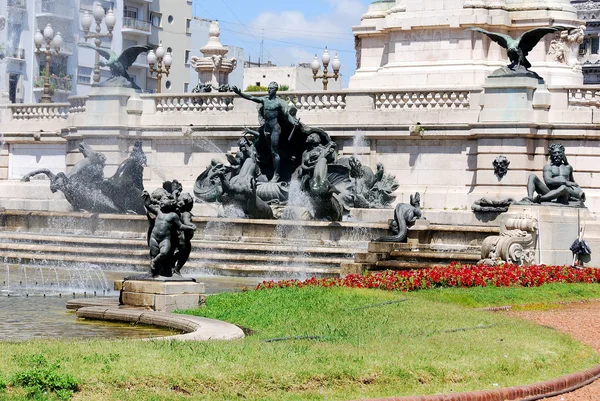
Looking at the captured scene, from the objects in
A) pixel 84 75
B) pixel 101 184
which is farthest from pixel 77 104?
pixel 84 75

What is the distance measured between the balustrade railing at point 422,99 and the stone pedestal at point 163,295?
17.5 m

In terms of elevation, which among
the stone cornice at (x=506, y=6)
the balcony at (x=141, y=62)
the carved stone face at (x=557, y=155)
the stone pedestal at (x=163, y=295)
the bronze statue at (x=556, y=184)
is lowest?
the stone pedestal at (x=163, y=295)

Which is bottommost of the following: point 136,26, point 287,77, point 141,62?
point 141,62

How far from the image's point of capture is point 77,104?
43.7 metres

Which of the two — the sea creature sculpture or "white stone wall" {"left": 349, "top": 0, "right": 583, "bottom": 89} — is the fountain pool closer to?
the sea creature sculpture

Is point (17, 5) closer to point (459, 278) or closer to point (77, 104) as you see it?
point (77, 104)

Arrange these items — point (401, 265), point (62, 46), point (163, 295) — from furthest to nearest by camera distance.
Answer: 1. point (62, 46)
2. point (401, 265)
3. point (163, 295)

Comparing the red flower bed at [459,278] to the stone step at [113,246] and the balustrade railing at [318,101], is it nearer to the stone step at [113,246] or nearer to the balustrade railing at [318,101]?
the stone step at [113,246]

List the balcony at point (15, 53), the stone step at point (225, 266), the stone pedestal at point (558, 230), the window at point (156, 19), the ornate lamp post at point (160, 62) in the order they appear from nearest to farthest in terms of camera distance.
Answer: the stone step at point (225, 266) < the stone pedestal at point (558, 230) < the ornate lamp post at point (160, 62) < the balcony at point (15, 53) < the window at point (156, 19)

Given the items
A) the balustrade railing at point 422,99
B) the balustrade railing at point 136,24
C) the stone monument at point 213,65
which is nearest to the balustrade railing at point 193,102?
the balustrade railing at point 422,99

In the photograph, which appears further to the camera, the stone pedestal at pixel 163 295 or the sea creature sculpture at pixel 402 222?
the sea creature sculpture at pixel 402 222

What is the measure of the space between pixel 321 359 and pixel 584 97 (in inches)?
918

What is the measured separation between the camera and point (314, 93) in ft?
128

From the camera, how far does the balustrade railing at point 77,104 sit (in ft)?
141
